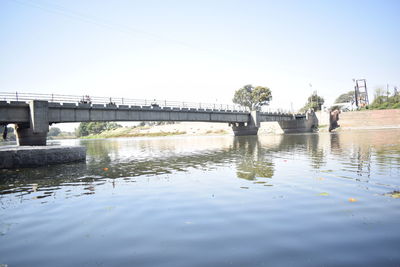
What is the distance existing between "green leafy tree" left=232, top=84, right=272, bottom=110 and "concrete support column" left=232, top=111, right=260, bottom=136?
52765mm

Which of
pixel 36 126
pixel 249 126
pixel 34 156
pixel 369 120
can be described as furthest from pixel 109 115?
pixel 369 120

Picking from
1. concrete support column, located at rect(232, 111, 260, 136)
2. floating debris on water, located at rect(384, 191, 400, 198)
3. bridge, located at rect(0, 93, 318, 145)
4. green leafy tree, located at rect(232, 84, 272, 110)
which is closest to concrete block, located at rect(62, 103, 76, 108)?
bridge, located at rect(0, 93, 318, 145)

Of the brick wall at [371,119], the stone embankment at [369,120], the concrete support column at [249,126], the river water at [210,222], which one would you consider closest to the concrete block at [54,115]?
the river water at [210,222]

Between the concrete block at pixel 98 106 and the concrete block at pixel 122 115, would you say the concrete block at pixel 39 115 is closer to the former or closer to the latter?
the concrete block at pixel 98 106

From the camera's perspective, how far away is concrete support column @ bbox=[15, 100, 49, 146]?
29.1 m

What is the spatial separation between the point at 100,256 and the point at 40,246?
140cm

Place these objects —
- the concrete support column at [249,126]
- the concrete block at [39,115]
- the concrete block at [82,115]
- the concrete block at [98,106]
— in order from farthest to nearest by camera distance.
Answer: the concrete support column at [249,126] < the concrete block at [98,106] < the concrete block at [82,115] < the concrete block at [39,115]

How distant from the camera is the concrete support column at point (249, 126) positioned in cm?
6712

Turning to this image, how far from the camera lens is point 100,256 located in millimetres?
4250

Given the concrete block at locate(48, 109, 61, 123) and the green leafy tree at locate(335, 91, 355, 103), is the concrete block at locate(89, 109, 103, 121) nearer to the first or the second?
the concrete block at locate(48, 109, 61, 123)

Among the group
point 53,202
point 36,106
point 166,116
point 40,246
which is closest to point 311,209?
point 40,246

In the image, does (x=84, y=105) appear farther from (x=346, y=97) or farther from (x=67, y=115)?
(x=346, y=97)

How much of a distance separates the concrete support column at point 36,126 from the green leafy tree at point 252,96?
100764mm

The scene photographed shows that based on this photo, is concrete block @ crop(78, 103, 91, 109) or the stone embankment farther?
the stone embankment
